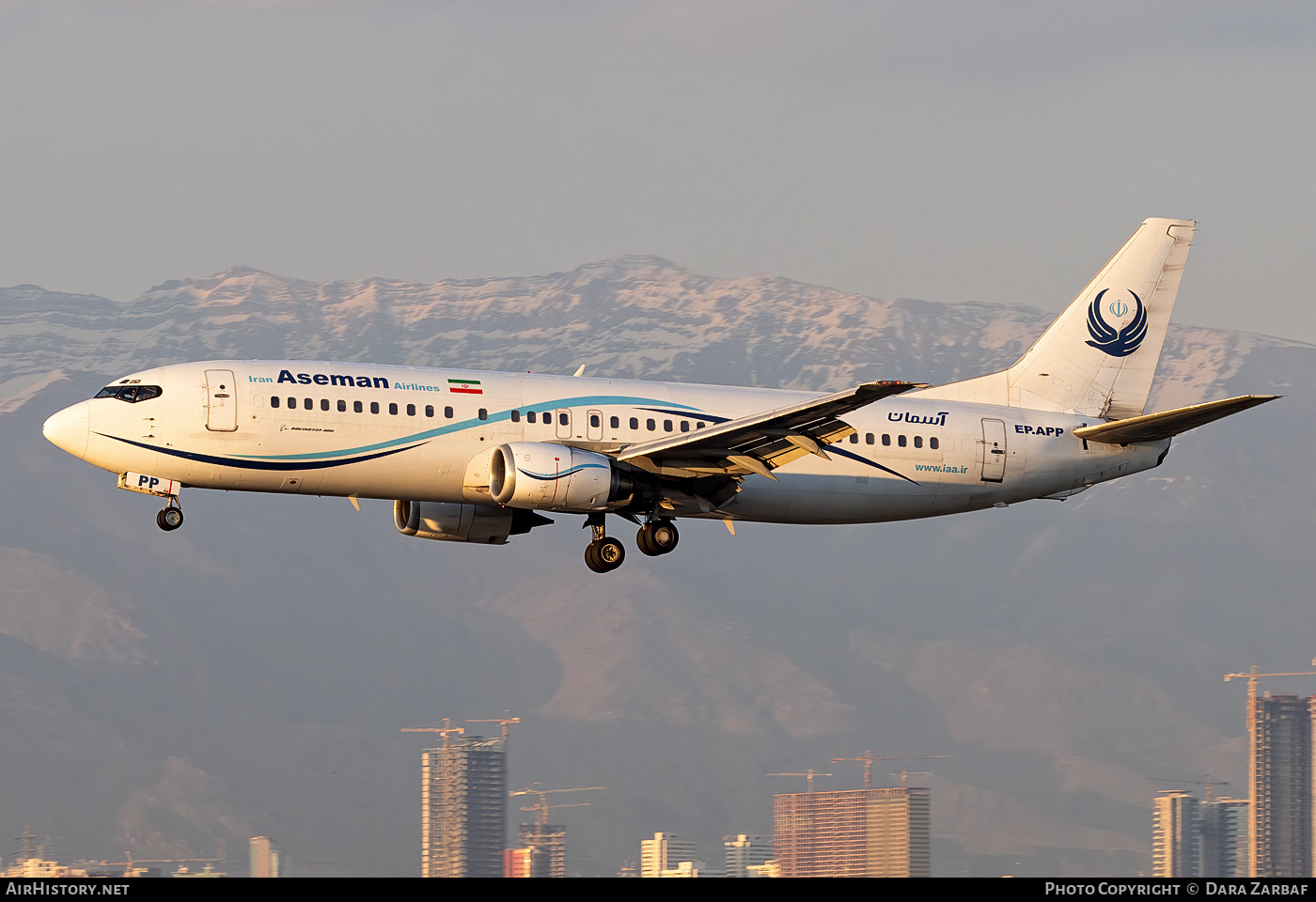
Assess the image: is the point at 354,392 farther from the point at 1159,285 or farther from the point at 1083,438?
the point at 1159,285

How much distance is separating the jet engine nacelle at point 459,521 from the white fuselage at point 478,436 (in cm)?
416

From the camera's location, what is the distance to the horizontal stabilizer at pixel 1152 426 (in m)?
54.1

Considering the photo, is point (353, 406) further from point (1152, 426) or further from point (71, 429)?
point (1152, 426)

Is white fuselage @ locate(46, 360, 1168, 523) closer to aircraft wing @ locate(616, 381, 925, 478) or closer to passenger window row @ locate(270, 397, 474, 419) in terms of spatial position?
passenger window row @ locate(270, 397, 474, 419)

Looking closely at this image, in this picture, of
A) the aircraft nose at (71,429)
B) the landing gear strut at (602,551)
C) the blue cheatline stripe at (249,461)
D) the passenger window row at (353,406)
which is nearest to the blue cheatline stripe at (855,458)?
the landing gear strut at (602,551)

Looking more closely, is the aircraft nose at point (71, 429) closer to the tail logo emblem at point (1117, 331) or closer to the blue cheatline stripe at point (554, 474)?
the blue cheatline stripe at point (554, 474)

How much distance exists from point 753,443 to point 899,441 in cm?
722

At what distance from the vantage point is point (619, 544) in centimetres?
5628

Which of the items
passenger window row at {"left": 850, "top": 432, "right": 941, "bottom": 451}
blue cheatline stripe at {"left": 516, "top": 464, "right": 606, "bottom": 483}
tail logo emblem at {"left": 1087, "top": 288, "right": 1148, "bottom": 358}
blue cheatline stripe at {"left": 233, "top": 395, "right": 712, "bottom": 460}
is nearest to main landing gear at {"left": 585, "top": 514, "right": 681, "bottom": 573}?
blue cheatline stripe at {"left": 233, "top": 395, "right": 712, "bottom": 460}

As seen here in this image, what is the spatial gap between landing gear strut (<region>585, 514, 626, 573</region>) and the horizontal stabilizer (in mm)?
16156

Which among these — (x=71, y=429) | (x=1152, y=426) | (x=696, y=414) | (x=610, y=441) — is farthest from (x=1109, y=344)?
(x=71, y=429)
